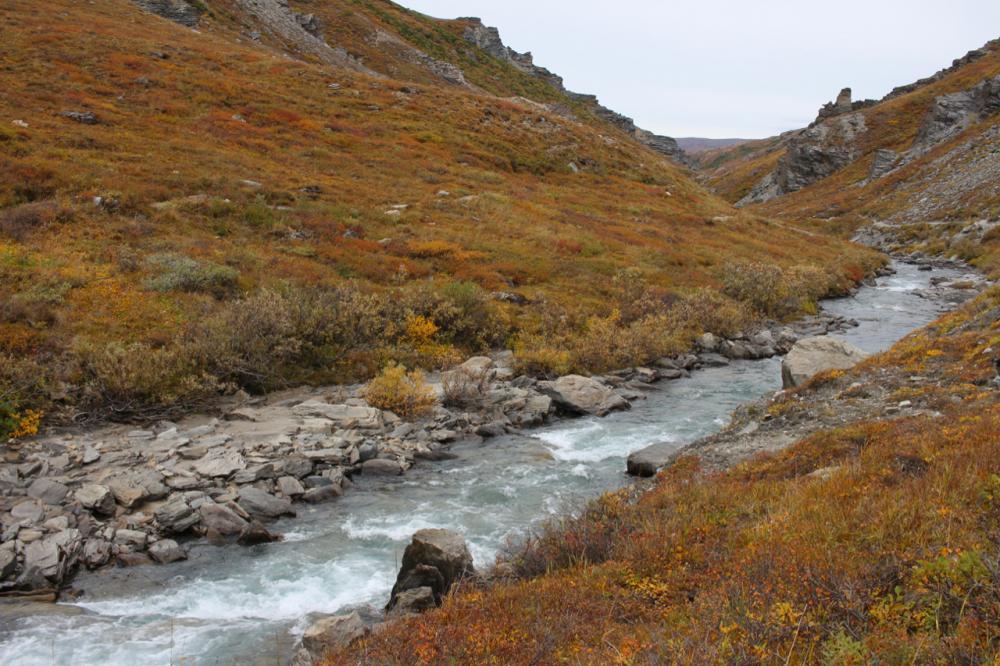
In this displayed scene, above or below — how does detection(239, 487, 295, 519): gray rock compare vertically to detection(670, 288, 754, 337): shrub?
below

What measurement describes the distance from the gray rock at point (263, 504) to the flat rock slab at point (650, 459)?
270 inches

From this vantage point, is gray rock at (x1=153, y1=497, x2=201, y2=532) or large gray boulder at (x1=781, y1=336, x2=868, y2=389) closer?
gray rock at (x1=153, y1=497, x2=201, y2=532)

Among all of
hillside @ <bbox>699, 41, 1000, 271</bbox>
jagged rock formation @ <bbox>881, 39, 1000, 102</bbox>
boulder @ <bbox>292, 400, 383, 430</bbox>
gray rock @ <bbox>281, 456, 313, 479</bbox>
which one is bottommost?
gray rock @ <bbox>281, 456, 313, 479</bbox>

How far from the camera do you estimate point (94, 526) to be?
9.98m

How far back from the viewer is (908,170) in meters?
79.9

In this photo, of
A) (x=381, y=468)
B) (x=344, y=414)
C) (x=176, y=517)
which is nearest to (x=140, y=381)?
(x=344, y=414)

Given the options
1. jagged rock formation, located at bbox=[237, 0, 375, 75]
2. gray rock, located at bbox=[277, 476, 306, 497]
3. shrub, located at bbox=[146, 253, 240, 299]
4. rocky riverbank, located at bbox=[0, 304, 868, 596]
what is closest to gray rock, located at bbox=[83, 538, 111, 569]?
rocky riverbank, located at bbox=[0, 304, 868, 596]

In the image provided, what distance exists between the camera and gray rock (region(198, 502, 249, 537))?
1042cm

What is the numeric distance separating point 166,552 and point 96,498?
1917 millimetres

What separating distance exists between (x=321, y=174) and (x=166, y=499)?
30475mm

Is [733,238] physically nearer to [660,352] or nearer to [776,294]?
[776,294]

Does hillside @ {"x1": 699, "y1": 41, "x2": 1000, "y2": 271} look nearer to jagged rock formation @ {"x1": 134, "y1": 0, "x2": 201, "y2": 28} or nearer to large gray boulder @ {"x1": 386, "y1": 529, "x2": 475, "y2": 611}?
large gray boulder @ {"x1": 386, "y1": 529, "x2": 475, "y2": 611}

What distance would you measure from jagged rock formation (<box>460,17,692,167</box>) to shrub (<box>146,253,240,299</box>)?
350 ft

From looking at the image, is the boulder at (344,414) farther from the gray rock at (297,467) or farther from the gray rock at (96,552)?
the gray rock at (96,552)
